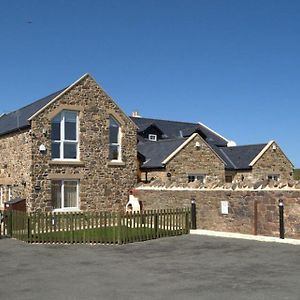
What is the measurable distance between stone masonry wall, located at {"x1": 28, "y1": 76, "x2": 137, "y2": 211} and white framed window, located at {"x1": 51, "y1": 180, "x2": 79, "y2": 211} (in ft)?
1.11

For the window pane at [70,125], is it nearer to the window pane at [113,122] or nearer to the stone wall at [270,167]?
the window pane at [113,122]

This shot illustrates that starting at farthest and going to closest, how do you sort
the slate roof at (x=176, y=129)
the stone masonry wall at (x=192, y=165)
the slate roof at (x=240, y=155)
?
the slate roof at (x=176, y=129), the slate roof at (x=240, y=155), the stone masonry wall at (x=192, y=165)

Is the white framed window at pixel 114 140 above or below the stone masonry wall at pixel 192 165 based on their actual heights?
above

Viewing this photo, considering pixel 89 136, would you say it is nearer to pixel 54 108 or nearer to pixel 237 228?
pixel 54 108

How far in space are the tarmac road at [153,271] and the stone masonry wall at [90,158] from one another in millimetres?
7304

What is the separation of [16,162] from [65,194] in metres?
3.19

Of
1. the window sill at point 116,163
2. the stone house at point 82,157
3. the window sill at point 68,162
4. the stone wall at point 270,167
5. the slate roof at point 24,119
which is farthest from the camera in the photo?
the stone wall at point 270,167

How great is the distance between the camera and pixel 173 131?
4172 centimetres

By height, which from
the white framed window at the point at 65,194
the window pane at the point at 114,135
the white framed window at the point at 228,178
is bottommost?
the white framed window at the point at 65,194

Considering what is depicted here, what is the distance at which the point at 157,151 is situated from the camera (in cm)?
2988

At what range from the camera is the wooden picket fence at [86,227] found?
54.5 ft

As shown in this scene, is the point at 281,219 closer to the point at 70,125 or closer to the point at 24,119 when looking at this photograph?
the point at 70,125

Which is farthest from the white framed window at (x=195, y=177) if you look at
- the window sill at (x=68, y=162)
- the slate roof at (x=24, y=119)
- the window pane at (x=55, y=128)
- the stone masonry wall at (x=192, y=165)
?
the slate roof at (x=24, y=119)

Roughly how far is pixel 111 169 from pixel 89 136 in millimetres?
2276
